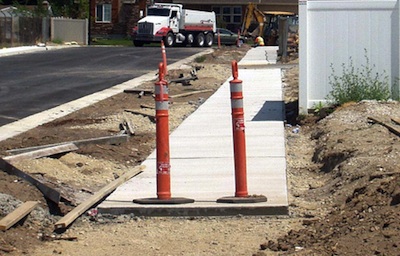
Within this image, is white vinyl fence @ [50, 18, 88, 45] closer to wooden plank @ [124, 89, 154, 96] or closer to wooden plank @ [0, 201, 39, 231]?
wooden plank @ [124, 89, 154, 96]

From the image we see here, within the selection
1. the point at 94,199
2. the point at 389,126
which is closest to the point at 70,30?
the point at 389,126

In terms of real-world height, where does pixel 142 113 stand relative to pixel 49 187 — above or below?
above

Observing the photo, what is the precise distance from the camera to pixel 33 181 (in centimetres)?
934

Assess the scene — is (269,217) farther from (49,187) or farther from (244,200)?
(49,187)

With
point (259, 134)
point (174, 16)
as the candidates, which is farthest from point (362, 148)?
point (174, 16)

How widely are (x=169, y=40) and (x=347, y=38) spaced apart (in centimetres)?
4658

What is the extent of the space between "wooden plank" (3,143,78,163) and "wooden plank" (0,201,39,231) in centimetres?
181

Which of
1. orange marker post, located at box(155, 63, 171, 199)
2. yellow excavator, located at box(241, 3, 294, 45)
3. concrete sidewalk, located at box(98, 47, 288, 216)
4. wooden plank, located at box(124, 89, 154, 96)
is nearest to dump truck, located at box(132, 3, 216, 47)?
yellow excavator, located at box(241, 3, 294, 45)

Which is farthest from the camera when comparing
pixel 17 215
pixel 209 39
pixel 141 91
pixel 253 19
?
pixel 253 19

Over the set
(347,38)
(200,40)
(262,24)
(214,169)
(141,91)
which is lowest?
(214,169)

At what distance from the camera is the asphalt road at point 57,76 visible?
1940cm

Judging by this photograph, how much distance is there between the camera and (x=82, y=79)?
26.9m

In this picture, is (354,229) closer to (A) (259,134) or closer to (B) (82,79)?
(A) (259,134)

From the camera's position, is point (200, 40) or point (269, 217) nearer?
point (269, 217)
